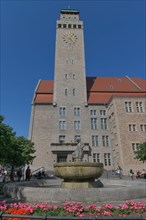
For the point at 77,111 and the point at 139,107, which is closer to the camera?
the point at 139,107

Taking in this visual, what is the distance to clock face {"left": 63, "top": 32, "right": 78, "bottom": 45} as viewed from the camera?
5281 cm

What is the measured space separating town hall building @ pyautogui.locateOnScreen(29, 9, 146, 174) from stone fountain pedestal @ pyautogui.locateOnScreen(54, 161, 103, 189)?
91.8 ft

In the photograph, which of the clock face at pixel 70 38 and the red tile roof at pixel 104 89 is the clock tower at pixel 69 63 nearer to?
the clock face at pixel 70 38

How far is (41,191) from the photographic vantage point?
9641mm

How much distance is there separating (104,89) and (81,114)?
425 inches

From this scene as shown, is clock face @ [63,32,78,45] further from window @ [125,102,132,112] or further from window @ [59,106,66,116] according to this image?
window @ [125,102,132,112]

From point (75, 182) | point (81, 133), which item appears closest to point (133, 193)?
point (75, 182)

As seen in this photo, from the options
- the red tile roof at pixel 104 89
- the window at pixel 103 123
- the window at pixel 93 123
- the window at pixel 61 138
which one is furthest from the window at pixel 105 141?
the window at pixel 61 138

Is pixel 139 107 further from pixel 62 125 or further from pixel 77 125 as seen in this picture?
pixel 62 125

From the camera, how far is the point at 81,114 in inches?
1804

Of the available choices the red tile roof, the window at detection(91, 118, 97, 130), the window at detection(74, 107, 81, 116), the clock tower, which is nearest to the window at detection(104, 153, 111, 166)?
the window at detection(91, 118, 97, 130)

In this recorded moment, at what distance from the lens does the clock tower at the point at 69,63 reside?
47.2m

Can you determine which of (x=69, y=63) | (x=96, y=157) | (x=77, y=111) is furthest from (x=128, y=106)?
(x=69, y=63)

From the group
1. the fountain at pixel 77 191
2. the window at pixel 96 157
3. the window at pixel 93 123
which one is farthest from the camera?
the window at pixel 93 123
